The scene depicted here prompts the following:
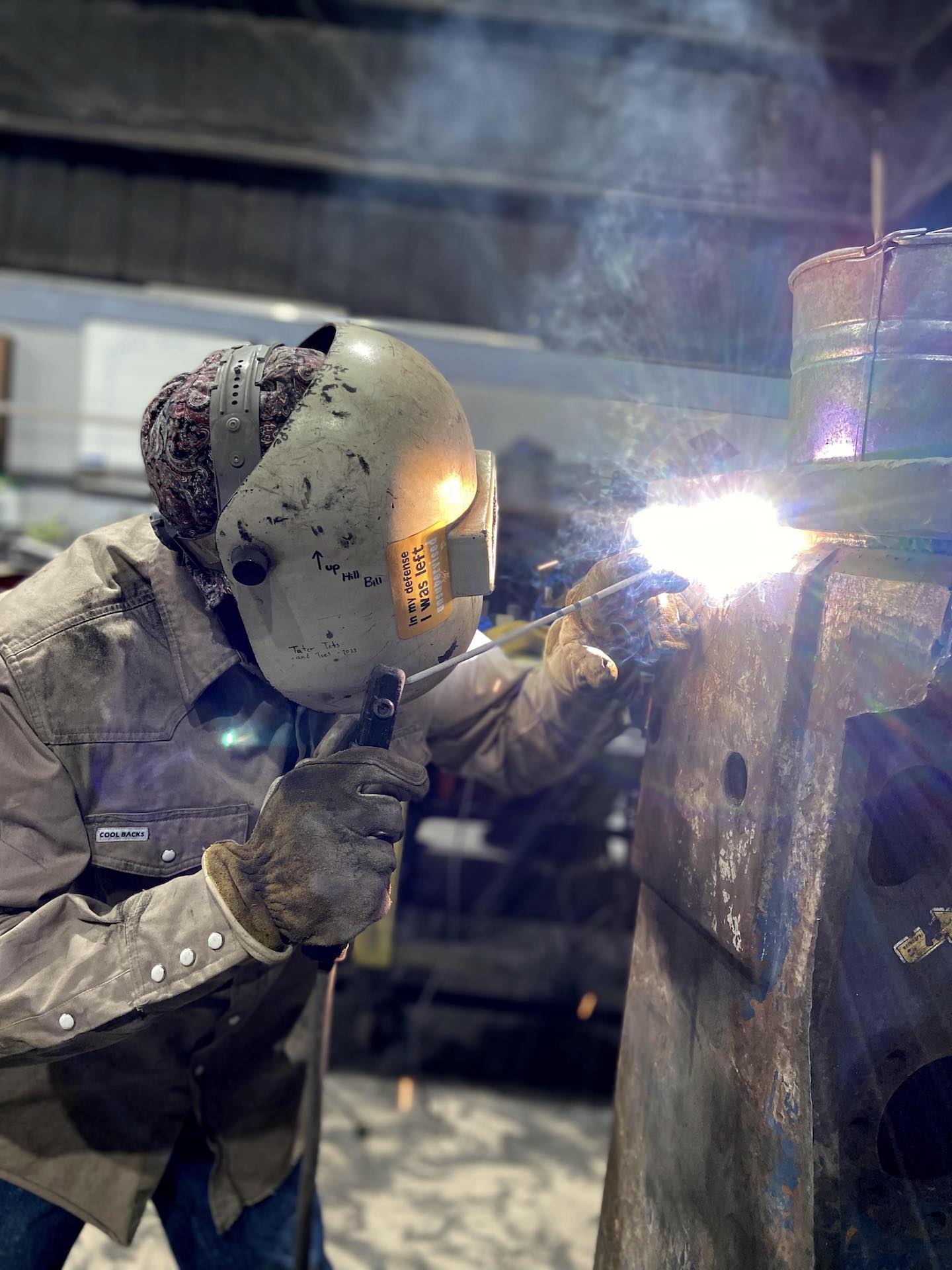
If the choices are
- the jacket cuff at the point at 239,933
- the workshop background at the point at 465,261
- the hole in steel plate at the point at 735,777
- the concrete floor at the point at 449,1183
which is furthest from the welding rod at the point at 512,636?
the concrete floor at the point at 449,1183

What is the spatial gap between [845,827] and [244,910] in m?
0.76

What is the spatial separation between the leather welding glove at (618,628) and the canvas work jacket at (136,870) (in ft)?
0.44

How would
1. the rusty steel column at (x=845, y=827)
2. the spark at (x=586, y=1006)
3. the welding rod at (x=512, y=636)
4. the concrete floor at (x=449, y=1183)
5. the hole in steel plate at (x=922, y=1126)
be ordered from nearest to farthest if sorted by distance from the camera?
the rusty steel column at (x=845, y=827), the hole in steel plate at (x=922, y=1126), the welding rod at (x=512, y=636), the concrete floor at (x=449, y=1183), the spark at (x=586, y=1006)

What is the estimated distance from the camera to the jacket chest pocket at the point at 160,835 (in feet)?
4.59

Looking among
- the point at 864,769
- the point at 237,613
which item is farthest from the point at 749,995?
the point at 237,613

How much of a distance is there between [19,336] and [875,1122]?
5.88 m

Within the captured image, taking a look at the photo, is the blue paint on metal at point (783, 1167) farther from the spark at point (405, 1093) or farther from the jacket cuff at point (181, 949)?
the spark at point (405, 1093)

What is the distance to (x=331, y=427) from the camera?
1.20 metres

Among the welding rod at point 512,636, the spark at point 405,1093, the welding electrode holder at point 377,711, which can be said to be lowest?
the spark at point 405,1093

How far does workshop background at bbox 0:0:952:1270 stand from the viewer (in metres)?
2.99

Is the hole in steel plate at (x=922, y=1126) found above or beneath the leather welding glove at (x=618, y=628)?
beneath

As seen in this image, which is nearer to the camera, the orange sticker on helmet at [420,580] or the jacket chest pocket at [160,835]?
the orange sticker on helmet at [420,580]

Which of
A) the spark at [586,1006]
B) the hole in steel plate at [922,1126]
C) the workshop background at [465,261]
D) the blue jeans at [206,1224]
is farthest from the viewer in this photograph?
the spark at [586,1006]

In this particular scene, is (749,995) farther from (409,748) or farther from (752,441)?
(752,441)
